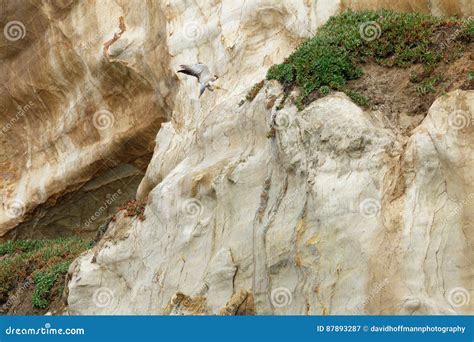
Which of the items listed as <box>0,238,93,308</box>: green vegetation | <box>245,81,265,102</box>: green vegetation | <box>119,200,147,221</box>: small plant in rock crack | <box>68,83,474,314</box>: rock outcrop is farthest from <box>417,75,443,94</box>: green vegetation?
<box>0,238,93,308</box>: green vegetation

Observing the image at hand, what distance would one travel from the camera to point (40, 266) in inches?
851

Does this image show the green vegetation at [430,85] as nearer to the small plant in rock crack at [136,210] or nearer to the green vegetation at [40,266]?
the small plant in rock crack at [136,210]

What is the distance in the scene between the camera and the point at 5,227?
27.1 metres

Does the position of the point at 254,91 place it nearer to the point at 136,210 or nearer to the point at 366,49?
the point at 366,49

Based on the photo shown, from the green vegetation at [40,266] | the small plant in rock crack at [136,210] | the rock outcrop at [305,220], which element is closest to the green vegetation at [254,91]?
the rock outcrop at [305,220]

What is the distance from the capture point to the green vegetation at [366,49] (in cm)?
1426

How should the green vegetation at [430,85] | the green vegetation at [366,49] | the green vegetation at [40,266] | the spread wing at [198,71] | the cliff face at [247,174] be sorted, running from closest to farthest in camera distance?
the cliff face at [247,174] → the green vegetation at [430,85] → the green vegetation at [366,49] → the spread wing at [198,71] → the green vegetation at [40,266]

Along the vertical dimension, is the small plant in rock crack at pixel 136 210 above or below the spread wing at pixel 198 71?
below

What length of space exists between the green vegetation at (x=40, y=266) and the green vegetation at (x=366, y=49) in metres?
8.15

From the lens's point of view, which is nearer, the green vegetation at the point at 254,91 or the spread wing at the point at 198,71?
the green vegetation at the point at 254,91

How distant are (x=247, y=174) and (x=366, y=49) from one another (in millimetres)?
3293

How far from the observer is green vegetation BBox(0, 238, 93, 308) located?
64.5 feet

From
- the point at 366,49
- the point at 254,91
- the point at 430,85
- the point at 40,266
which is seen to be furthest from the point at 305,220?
the point at 40,266

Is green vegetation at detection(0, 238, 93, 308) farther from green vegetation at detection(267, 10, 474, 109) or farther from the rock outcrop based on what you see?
green vegetation at detection(267, 10, 474, 109)
